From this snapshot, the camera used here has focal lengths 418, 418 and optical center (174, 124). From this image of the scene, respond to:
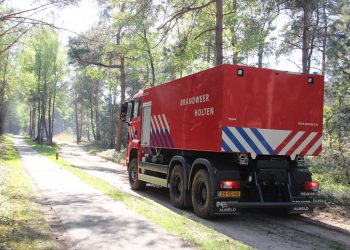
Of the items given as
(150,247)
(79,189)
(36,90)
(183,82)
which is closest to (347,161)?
(183,82)

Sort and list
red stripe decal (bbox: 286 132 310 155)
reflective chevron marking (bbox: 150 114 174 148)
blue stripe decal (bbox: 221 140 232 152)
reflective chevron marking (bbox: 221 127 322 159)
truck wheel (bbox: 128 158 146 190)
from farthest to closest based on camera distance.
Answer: truck wheel (bbox: 128 158 146 190), reflective chevron marking (bbox: 150 114 174 148), red stripe decal (bbox: 286 132 310 155), reflective chevron marking (bbox: 221 127 322 159), blue stripe decal (bbox: 221 140 232 152)

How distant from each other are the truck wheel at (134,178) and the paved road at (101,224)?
170cm

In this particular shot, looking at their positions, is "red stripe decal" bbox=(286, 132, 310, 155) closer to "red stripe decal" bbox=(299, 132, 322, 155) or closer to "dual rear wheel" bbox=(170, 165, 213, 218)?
"red stripe decal" bbox=(299, 132, 322, 155)

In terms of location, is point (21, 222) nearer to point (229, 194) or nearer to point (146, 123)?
point (229, 194)

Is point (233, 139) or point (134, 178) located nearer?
point (233, 139)

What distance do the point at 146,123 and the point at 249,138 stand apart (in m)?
5.11

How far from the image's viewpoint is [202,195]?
32.8 ft

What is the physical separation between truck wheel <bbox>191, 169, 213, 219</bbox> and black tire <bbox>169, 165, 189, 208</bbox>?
0.60m

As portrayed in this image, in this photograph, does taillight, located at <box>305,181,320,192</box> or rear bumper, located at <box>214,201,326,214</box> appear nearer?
rear bumper, located at <box>214,201,326,214</box>

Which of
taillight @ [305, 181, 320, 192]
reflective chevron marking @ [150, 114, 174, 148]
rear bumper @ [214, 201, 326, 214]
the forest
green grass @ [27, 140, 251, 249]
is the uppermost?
the forest

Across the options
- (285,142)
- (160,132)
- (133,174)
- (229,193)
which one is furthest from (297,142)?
(133,174)

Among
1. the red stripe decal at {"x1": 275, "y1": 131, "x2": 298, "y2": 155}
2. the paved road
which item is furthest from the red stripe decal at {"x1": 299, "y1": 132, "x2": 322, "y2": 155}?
the paved road

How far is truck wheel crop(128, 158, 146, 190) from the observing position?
14.5 metres

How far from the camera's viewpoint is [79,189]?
13.5m
